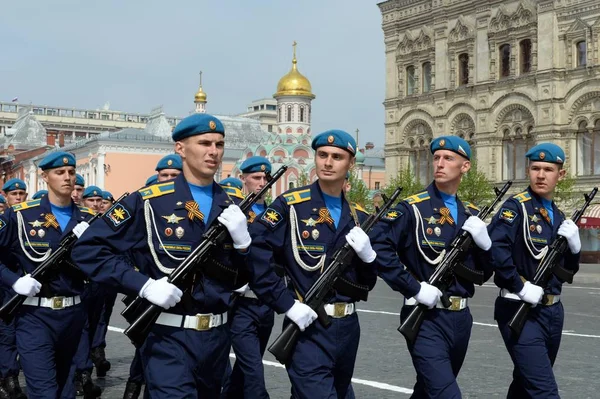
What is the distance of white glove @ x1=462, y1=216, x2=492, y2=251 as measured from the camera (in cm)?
654

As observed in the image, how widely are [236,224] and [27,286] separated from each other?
2575mm

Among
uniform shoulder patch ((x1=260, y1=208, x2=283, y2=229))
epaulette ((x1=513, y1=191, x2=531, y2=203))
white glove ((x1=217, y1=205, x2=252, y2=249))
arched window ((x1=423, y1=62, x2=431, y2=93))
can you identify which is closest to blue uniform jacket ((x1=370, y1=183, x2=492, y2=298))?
epaulette ((x1=513, y1=191, x2=531, y2=203))

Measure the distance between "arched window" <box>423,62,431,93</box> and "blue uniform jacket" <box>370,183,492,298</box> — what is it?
42956 mm

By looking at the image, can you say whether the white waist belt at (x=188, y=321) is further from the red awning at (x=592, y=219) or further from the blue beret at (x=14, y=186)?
the red awning at (x=592, y=219)

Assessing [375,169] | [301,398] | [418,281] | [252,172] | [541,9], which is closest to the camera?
[301,398]

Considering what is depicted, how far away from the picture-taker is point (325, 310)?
5.86 metres

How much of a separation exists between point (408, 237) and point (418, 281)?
1.04 feet

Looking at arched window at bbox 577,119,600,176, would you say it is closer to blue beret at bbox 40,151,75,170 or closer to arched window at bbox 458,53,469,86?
arched window at bbox 458,53,469,86

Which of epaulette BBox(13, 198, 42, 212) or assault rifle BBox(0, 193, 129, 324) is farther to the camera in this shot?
epaulette BBox(13, 198, 42, 212)

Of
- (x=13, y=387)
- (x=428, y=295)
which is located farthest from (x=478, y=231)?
(x=13, y=387)

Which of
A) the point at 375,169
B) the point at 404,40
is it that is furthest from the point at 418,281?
the point at 375,169

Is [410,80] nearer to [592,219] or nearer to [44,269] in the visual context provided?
[592,219]

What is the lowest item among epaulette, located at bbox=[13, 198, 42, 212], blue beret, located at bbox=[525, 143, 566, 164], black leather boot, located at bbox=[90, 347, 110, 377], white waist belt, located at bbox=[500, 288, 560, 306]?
black leather boot, located at bbox=[90, 347, 110, 377]

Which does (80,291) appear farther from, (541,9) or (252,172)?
(541,9)
